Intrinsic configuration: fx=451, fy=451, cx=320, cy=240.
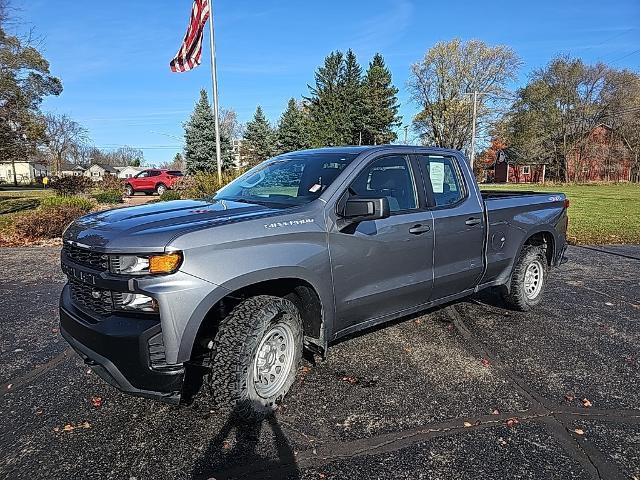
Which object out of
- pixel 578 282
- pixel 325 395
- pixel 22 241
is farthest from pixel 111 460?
pixel 22 241

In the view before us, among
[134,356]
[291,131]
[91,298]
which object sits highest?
[291,131]

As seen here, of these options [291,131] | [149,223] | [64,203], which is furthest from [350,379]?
[291,131]

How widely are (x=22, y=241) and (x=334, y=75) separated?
178ft

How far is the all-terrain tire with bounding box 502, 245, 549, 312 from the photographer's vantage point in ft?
17.1

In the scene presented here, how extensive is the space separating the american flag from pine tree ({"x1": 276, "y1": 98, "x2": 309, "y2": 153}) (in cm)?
3458

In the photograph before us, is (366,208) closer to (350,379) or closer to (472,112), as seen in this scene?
(350,379)

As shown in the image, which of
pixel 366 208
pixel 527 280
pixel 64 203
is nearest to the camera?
pixel 366 208

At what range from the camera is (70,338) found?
3.07 metres

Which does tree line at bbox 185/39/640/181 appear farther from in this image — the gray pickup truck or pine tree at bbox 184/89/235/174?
the gray pickup truck

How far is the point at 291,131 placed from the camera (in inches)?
1944

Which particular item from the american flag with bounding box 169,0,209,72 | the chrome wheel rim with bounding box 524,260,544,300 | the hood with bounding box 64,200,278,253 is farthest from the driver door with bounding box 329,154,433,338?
the american flag with bounding box 169,0,209,72

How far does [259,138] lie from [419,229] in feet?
156

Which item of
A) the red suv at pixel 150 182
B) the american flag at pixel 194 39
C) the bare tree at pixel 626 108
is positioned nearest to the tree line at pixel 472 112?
the bare tree at pixel 626 108

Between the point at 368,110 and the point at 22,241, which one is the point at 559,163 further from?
the point at 22,241
